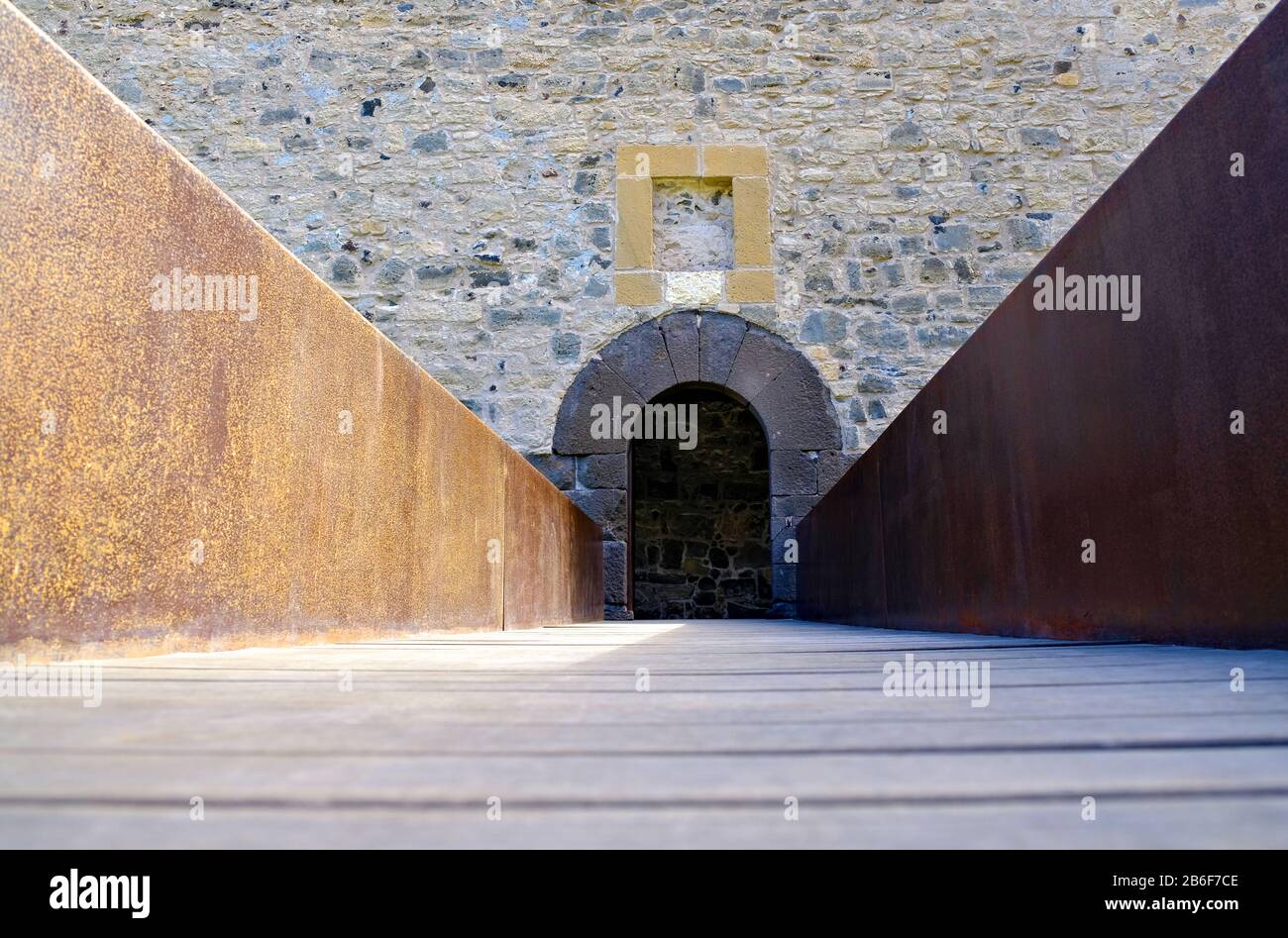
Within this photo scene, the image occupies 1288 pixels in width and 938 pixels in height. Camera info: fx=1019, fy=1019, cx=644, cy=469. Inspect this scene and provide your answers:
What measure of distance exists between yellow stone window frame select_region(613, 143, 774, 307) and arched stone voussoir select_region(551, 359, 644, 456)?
0.51m

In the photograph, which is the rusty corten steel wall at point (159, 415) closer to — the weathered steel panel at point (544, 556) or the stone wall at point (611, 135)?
the weathered steel panel at point (544, 556)

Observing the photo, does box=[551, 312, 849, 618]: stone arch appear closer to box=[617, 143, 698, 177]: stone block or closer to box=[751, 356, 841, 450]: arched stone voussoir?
box=[751, 356, 841, 450]: arched stone voussoir

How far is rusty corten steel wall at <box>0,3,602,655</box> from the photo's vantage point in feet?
4.12

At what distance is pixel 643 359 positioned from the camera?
6.56m

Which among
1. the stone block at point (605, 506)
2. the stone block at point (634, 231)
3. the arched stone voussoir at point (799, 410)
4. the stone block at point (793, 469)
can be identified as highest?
the stone block at point (634, 231)

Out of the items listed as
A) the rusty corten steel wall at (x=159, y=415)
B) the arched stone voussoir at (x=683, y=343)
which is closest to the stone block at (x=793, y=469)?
the arched stone voussoir at (x=683, y=343)

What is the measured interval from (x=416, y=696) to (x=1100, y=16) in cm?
743

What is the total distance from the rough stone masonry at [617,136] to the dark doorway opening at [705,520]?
8.04 ft

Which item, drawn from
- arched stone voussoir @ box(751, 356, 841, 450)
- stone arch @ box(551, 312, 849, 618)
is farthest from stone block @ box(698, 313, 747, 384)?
arched stone voussoir @ box(751, 356, 841, 450)

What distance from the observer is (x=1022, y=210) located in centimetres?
670

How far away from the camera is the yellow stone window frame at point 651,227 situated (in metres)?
6.63

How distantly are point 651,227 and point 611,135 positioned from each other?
70 cm
